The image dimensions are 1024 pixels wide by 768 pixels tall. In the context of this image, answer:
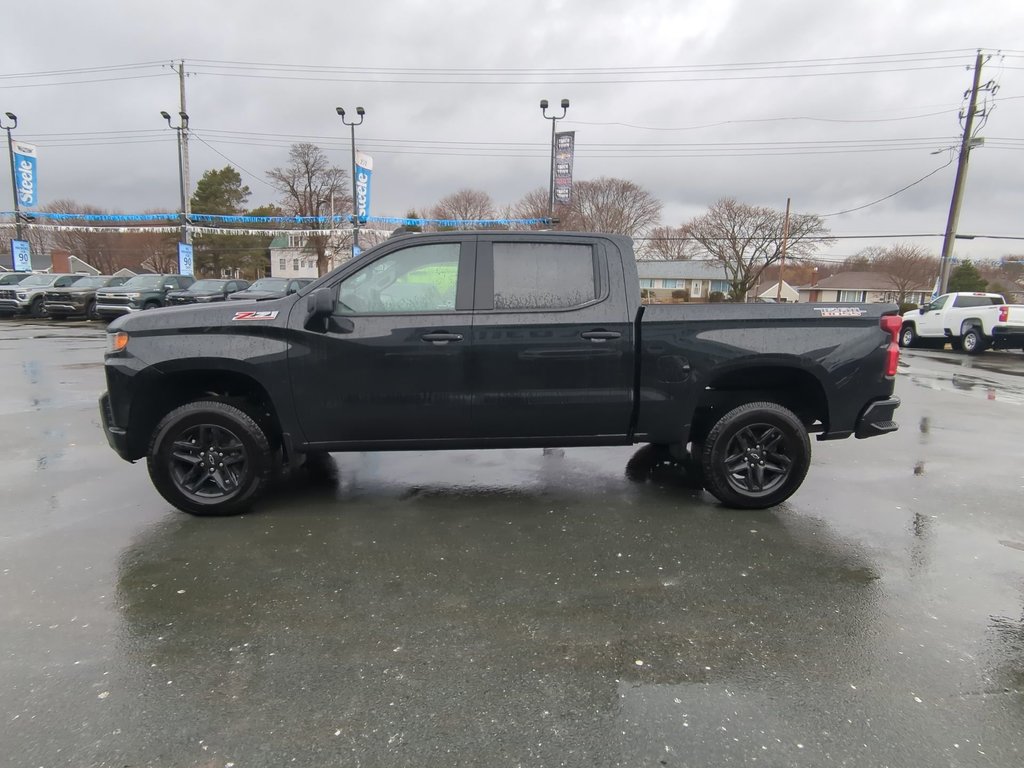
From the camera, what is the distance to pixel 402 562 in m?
3.58

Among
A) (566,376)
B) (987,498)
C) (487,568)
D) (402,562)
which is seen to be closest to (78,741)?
(402,562)

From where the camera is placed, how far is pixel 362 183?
1153 inches

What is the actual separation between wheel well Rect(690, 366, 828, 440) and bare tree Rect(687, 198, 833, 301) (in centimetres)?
5200

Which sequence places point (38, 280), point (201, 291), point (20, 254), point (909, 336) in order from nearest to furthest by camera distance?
point (909, 336) < point (201, 291) < point (38, 280) < point (20, 254)

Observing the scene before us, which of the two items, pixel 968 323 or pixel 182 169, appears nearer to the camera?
pixel 968 323

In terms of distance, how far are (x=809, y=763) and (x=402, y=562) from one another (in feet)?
7.45

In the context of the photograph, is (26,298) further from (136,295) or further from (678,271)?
(678,271)

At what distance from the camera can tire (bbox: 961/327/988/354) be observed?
17837 millimetres

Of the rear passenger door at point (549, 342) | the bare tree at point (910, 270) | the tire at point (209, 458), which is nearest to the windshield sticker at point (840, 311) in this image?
the rear passenger door at point (549, 342)

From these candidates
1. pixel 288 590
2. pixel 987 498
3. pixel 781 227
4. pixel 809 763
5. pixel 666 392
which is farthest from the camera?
pixel 781 227

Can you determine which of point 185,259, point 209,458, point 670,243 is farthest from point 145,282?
point 670,243

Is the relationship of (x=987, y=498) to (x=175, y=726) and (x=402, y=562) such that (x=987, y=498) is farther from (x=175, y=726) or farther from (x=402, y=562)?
(x=175, y=726)

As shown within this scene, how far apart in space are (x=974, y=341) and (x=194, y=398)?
21281mm

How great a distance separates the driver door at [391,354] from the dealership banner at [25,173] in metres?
33.7
